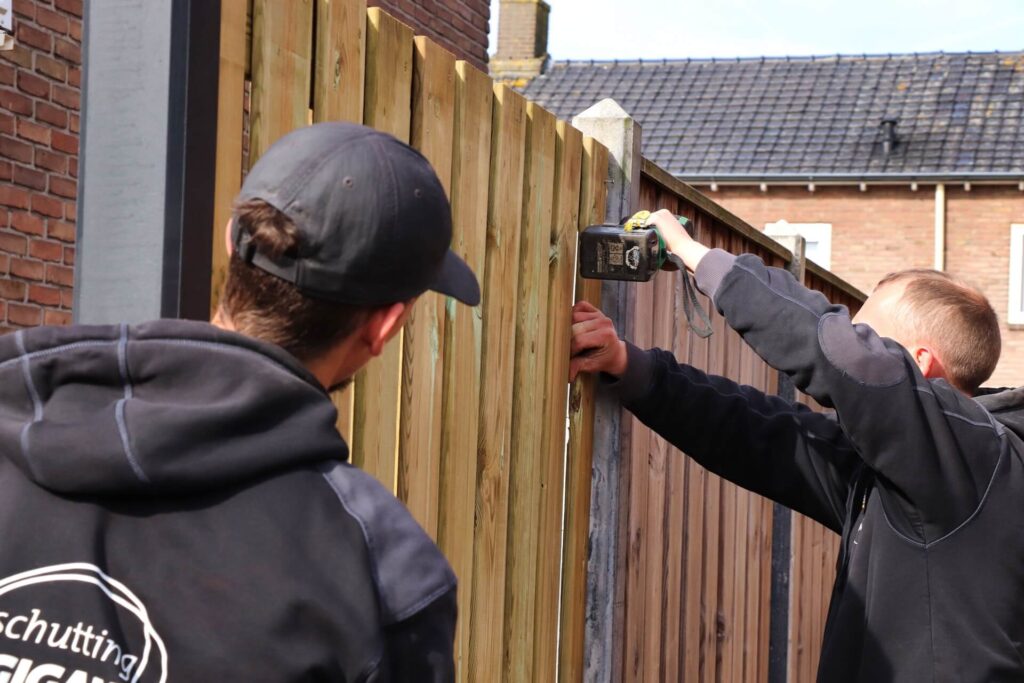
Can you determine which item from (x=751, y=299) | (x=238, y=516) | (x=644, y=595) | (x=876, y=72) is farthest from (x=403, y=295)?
(x=876, y=72)

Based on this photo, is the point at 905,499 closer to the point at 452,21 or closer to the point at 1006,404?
the point at 1006,404

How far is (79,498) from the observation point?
1.35m

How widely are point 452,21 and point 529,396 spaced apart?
→ 7596mm

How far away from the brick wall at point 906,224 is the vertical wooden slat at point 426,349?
2273 cm

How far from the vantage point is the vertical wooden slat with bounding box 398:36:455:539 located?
241cm

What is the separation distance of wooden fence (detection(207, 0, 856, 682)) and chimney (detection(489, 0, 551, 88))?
27.1 meters

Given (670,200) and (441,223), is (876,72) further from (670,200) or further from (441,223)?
(441,223)

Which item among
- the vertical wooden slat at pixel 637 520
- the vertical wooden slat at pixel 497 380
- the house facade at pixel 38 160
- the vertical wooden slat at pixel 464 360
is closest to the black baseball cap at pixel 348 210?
the vertical wooden slat at pixel 464 360

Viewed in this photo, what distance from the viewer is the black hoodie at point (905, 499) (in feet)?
8.71

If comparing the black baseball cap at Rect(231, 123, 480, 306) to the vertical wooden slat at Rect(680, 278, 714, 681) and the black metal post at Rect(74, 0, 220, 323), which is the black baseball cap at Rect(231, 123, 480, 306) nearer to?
the black metal post at Rect(74, 0, 220, 323)

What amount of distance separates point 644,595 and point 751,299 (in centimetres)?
122

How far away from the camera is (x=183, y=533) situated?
134cm

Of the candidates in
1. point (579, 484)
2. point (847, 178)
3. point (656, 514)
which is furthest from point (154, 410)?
point (847, 178)

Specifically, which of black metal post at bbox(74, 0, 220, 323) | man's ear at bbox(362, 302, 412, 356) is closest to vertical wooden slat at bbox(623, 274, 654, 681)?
black metal post at bbox(74, 0, 220, 323)
